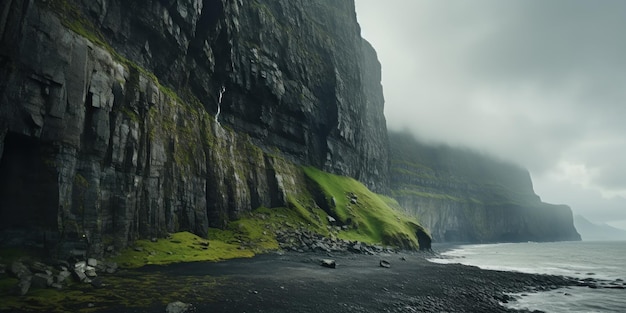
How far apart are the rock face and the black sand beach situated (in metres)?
13.8

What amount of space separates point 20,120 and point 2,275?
1471cm

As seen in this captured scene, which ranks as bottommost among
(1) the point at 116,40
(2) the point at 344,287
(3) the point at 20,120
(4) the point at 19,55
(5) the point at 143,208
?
(2) the point at 344,287

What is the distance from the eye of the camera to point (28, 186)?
35.5 metres

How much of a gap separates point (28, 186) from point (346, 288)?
35587mm

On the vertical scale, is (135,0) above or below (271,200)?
above

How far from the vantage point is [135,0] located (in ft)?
216

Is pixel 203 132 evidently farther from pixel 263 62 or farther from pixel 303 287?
pixel 303 287

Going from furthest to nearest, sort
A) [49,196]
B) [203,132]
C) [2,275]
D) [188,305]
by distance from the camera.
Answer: [203,132] → [49,196] → [2,275] → [188,305]

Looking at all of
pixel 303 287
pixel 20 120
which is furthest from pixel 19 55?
pixel 303 287

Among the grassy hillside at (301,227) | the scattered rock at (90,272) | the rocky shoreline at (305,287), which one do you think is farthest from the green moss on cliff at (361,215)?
the scattered rock at (90,272)

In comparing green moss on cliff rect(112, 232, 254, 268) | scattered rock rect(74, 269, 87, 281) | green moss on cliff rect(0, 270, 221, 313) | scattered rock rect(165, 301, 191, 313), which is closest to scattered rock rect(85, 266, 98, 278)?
green moss on cliff rect(0, 270, 221, 313)

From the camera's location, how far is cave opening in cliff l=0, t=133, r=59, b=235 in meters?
34.4

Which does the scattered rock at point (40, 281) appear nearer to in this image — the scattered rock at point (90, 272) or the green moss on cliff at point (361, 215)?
the scattered rock at point (90, 272)

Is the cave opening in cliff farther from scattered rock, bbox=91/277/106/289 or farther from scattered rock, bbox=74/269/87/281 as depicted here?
scattered rock, bbox=91/277/106/289
